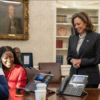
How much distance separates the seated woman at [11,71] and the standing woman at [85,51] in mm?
595

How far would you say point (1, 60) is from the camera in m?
2.37

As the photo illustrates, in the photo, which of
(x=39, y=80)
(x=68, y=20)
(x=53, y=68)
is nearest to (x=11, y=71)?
(x=39, y=80)

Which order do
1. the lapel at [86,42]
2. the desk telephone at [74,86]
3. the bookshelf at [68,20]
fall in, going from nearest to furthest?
the desk telephone at [74,86]
the lapel at [86,42]
the bookshelf at [68,20]

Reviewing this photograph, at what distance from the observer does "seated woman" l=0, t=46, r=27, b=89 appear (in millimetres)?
2299

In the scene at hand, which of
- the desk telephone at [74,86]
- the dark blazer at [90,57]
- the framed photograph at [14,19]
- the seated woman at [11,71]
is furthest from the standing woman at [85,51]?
the framed photograph at [14,19]

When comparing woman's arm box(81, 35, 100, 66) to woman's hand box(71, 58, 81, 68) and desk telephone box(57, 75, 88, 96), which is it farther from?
desk telephone box(57, 75, 88, 96)

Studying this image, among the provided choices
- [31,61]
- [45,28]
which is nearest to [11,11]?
[45,28]

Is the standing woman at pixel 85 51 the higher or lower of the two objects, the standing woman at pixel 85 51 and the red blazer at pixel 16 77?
the higher

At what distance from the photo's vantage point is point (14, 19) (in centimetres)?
486

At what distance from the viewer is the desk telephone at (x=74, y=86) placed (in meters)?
1.75

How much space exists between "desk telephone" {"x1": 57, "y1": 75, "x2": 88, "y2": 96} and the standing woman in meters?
0.49

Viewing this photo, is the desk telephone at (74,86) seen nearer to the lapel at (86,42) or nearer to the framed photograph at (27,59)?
the lapel at (86,42)

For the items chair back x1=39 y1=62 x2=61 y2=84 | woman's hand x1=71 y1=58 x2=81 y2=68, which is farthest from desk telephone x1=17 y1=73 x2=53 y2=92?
chair back x1=39 y1=62 x2=61 y2=84

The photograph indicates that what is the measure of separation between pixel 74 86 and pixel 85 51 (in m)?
0.68
